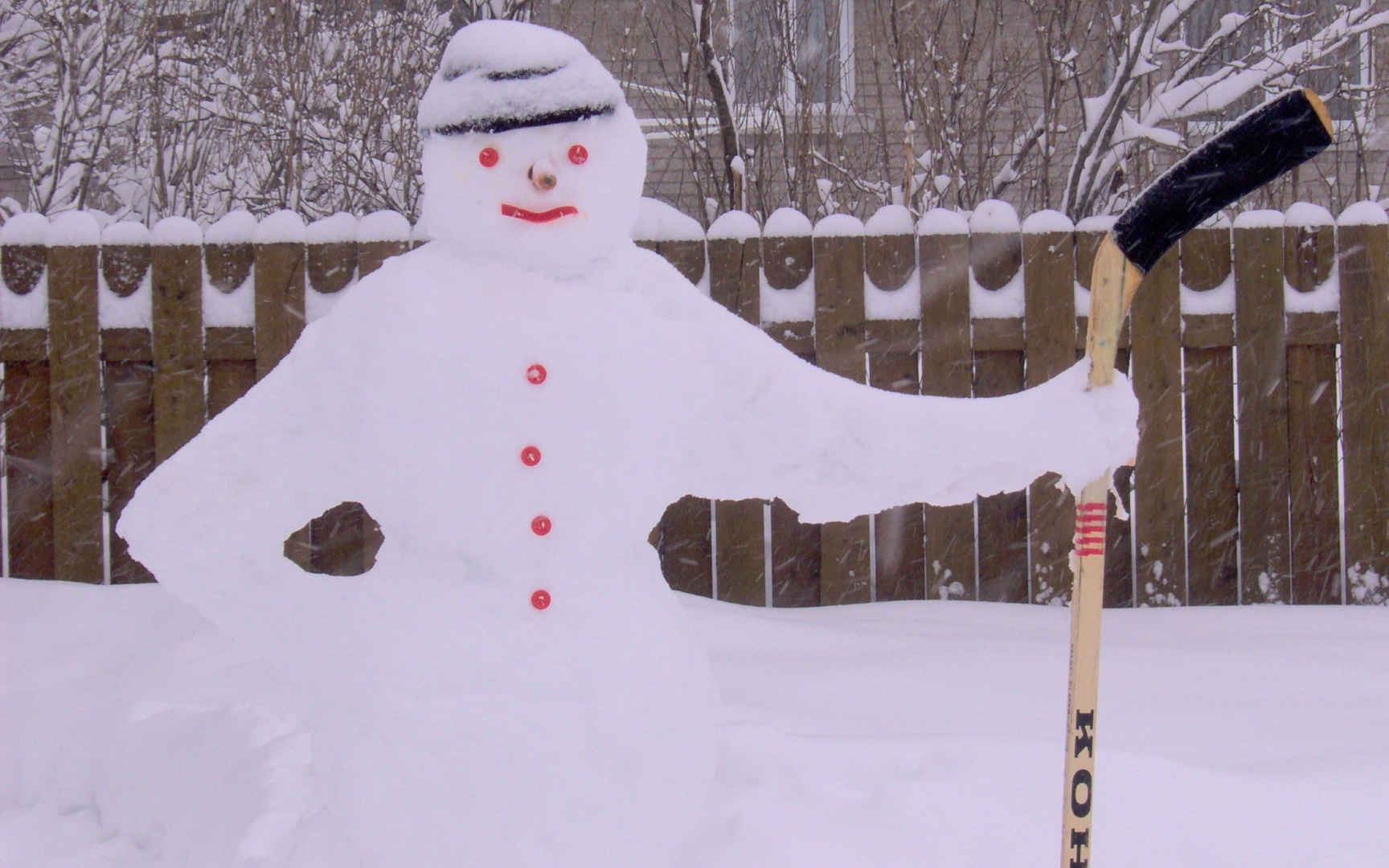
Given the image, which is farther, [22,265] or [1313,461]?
[22,265]

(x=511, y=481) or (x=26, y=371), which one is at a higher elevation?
(x=26, y=371)

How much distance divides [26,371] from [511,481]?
135 inches

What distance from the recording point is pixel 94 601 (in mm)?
4094

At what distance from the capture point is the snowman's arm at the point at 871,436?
1.84 metres

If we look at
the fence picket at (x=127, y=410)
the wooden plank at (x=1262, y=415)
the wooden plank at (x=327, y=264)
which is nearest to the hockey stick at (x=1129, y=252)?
the wooden plank at (x=1262, y=415)

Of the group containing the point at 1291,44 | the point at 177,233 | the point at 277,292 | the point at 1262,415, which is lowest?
the point at 1262,415

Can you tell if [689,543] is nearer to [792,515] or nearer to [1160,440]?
[792,515]

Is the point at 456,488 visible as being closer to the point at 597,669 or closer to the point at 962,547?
the point at 597,669

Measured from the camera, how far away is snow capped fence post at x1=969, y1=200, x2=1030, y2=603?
431cm

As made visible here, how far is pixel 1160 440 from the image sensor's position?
434 centimetres

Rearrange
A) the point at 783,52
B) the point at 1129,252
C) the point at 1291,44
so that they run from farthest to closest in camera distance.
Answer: the point at 1291,44 → the point at 783,52 → the point at 1129,252

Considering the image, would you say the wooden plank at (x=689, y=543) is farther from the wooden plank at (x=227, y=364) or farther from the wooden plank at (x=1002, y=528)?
the wooden plank at (x=227, y=364)

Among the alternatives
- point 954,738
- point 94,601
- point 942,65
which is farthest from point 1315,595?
point 94,601

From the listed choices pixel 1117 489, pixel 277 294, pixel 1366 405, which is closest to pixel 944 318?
pixel 1117 489
